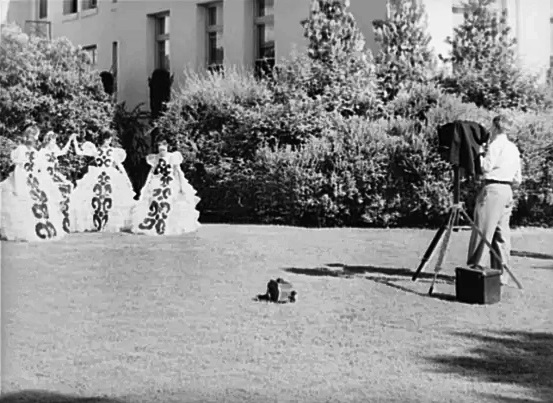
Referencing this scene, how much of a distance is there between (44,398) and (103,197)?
494 inches

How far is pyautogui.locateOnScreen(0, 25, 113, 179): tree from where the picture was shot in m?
26.5

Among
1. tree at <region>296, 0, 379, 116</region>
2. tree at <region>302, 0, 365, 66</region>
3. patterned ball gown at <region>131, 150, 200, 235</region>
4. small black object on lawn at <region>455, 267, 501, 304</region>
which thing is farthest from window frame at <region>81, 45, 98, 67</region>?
small black object on lawn at <region>455, 267, 501, 304</region>

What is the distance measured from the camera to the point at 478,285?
10.6 m

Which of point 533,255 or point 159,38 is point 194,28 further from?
point 533,255

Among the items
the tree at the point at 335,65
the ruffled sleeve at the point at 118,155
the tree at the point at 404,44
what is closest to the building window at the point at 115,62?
the tree at the point at 335,65

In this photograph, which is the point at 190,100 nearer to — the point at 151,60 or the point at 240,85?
the point at 240,85

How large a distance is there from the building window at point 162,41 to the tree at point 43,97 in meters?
4.50

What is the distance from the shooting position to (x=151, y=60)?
3189 cm

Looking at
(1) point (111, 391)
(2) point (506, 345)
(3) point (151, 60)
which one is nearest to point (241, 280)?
(2) point (506, 345)

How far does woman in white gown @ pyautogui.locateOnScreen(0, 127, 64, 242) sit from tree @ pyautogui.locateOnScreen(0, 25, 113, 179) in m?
9.03

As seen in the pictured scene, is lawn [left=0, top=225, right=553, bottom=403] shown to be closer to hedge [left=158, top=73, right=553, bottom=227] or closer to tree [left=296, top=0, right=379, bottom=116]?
hedge [left=158, top=73, right=553, bottom=227]

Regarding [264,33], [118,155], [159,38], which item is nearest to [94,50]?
[159,38]

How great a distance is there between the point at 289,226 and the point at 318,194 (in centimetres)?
89

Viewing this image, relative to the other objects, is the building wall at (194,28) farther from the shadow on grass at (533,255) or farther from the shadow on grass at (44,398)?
the shadow on grass at (44,398)
